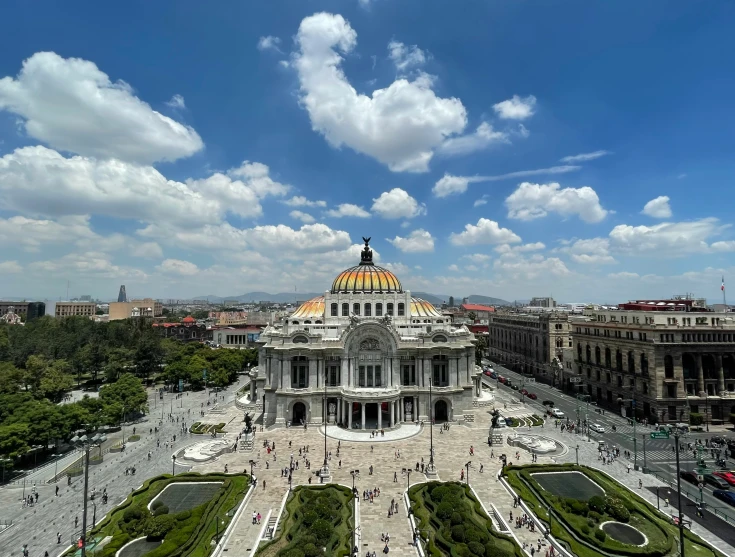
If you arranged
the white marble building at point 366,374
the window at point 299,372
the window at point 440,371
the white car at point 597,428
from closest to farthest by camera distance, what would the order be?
the white car at point 597,428 → the white marble building at point 366,374 → the window at point 299,372 → the window at point 440,371

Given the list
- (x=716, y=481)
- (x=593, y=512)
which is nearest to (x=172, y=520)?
(x=593, y=512)

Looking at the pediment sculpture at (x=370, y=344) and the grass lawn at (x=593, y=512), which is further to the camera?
the pediment sculpture at (x=370, y=344)

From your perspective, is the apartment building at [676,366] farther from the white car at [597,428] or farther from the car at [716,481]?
the car at [716,481]

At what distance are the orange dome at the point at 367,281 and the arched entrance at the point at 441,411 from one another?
22470 millimetres

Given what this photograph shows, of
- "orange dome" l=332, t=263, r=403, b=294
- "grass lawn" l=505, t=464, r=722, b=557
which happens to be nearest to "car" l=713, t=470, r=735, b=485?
"grass lawn" l=505, t=464, r=722, b=557

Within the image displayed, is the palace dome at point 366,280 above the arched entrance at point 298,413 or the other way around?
above

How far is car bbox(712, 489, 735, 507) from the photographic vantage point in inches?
1661

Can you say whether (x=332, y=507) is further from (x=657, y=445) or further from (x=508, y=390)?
(x=508, y=390)

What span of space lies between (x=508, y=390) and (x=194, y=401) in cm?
6564

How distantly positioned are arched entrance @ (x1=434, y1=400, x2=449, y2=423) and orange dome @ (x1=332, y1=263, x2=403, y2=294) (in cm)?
2247

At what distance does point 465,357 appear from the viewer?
240 ft

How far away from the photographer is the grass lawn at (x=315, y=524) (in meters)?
32.4

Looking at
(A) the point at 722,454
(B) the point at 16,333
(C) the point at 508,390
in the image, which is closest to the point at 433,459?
(A) the point at 722,454

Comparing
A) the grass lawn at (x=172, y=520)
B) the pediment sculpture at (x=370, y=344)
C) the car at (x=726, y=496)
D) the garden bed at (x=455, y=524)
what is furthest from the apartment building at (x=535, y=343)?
the grass lawn at (x=172, y=520)
